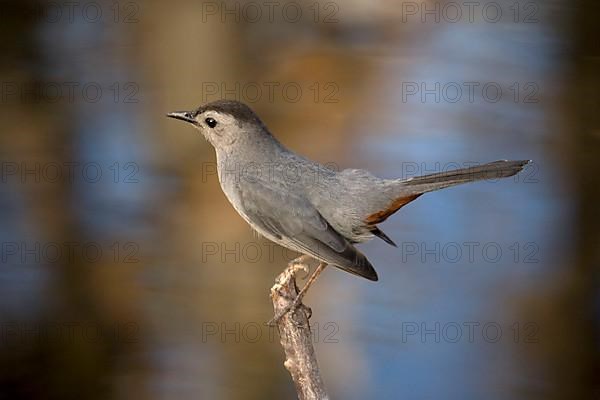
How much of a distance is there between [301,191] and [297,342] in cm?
55

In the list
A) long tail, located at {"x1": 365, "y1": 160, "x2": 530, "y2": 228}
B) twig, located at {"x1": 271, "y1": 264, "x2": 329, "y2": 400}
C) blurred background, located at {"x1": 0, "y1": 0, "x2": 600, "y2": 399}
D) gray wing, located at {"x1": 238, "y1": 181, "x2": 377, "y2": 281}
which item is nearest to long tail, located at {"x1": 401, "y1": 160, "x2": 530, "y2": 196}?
long tail, located at {"x1": 365, "y1": 160, "x2": 530, "y2": 228}

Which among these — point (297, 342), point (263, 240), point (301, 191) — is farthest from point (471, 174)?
point (263, 240)

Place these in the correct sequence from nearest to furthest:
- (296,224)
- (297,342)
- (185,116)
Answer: (297,342)
(296,224)
(185,116)

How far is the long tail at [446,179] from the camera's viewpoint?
9.40 feet

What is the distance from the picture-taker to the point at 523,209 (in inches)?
238

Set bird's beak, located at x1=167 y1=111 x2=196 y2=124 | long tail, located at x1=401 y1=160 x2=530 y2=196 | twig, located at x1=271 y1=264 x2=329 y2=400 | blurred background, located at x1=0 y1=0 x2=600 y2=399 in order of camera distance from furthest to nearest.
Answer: blurred background, located at x1=0 y1=0 x2=600 y2=399
bird's beak, located at x1=167 y1=111 x2=196 y2=124
long tail, located at x1=401 y1=160 x2=530 y2=196
twig, located at x1=271 y1=264 x2=329 y2=400

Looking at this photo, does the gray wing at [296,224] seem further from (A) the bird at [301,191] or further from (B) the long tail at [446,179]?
(B) the long tail at [446,179]

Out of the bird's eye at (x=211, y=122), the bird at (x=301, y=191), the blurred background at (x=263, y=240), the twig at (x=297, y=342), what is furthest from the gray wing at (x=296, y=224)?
the blurred background at (x=263, y=240)

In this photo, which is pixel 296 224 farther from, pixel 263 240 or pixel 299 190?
pixel 263 240

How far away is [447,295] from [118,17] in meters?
3.20

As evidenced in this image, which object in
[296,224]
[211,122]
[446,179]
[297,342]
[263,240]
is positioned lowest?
[297,342]

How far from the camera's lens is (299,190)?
3133 mm

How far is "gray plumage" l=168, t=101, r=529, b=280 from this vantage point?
2.97 metres

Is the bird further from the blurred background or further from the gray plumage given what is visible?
the blurred background
